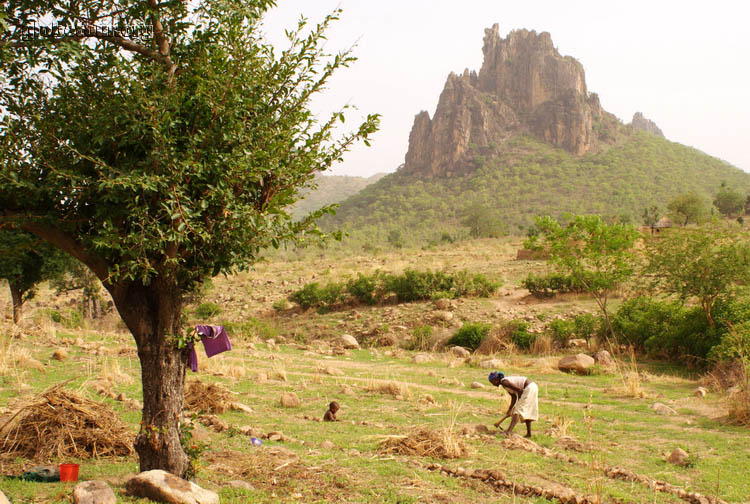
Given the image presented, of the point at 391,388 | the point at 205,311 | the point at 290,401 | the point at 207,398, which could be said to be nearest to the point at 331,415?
the point at 290,401

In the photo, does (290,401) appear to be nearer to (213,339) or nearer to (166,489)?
(213,339)

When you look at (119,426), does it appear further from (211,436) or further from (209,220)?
(209,220)

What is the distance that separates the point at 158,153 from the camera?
4.27m

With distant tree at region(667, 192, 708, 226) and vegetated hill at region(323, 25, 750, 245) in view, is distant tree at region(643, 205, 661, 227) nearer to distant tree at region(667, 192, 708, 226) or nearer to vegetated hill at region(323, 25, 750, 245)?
vegetated hill at region(323, 25, 750, 245)

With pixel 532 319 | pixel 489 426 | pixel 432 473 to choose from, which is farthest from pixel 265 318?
pixel 432 473

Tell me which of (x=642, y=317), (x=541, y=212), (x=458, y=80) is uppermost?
(x=458, y=80)

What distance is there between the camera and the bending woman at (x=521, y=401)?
8.15 meters

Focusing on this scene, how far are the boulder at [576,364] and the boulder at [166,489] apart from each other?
40.9 ft

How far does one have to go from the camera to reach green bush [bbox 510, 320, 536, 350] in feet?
62.1

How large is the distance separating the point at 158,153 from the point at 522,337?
16.8m

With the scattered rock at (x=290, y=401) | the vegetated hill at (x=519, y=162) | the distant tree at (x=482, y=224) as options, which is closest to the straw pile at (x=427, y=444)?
the scattered rock at (x=290, y=401)

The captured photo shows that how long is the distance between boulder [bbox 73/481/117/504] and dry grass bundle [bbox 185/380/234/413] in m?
4.32

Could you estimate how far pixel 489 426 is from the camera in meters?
8.90

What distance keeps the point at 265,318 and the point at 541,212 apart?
53.2m
